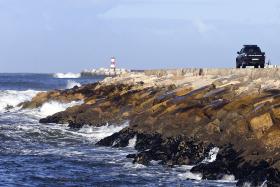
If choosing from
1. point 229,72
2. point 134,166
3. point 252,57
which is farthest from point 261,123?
point 252,57

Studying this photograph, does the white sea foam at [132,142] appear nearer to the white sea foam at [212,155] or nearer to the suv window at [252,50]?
the white sea foam at [212,155]

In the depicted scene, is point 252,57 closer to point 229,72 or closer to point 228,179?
point 229,72

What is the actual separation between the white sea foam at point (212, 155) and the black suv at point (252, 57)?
17942 millimetres

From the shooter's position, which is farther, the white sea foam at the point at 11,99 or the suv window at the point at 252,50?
the white sea foam at the point at 11,99

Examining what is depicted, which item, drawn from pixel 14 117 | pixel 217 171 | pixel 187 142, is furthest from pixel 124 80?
pixel 217 171

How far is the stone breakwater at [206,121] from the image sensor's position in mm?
14844

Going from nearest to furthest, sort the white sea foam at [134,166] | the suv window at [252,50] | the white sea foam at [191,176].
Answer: the white sea foam at [191,176], the white sea foam at [134,166], the suv window at [252,50]

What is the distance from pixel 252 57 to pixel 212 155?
719 inches

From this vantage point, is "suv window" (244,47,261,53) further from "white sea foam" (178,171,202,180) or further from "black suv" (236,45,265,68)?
"white sea foam" (178,171,202,180)

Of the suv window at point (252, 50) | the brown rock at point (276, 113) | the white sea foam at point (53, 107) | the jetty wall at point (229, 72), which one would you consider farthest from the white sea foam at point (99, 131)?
the suv window at point (252, 50)

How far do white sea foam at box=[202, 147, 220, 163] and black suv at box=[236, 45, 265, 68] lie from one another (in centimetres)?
1794

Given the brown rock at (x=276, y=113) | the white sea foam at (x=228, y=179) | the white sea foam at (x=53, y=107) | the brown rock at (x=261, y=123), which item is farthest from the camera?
the white sea foam at (x=53, y=107)

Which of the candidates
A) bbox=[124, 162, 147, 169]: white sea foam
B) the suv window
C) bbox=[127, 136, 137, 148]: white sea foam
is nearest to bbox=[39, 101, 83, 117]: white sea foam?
the suv window

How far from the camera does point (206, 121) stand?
1886cm
